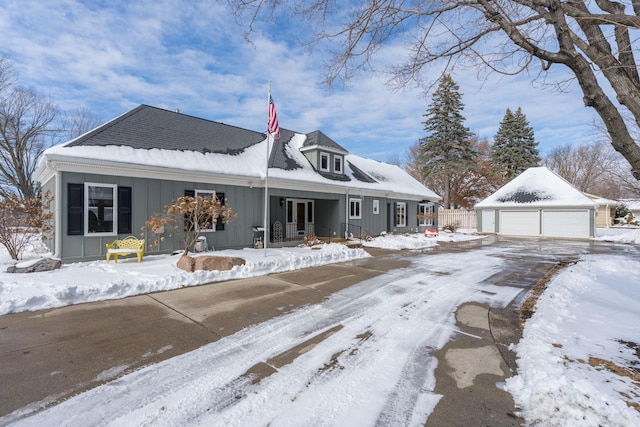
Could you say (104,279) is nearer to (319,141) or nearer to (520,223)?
(319,141)

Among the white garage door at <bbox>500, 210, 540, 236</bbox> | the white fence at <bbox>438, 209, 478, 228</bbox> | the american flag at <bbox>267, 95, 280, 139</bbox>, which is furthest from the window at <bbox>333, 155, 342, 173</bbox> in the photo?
the white fence at <bbox>438, 209, 478, 228</bbox>

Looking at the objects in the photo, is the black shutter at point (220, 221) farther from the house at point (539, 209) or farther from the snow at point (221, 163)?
the house at point (539, 209)

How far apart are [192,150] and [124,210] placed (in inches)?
135

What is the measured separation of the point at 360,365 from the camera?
10.4 ft

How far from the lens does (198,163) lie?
10688 mm

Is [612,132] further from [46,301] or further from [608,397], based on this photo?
[46,301]

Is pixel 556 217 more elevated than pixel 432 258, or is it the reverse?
pixel 556 217

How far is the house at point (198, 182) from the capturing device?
27.6 ft

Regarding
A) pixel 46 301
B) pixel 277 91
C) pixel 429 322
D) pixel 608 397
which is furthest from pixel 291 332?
pixel 277 91

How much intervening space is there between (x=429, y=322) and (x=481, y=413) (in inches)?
80.9

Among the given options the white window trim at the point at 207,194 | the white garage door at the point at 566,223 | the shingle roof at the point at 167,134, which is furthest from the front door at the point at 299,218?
the white garage door at the point at 566,223

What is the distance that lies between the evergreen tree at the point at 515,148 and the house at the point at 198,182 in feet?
67.6

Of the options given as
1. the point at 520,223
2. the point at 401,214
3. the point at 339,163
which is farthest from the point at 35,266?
the point at 520,223

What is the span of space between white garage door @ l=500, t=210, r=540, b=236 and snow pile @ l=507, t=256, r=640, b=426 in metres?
19.2
